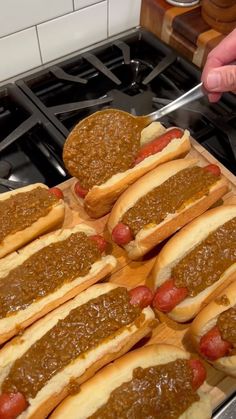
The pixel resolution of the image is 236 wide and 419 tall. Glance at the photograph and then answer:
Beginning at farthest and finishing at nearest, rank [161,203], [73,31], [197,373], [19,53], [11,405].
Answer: [73,31]
[19,53]
[161,203]
[197,373]
[11,405]

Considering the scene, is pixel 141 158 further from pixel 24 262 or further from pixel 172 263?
pixel 24 262

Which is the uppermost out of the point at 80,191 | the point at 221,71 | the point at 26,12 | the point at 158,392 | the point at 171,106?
the point at 26,12

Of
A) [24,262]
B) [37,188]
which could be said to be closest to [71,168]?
[37,188]

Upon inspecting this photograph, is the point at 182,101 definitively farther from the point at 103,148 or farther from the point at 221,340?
the point at 221,340

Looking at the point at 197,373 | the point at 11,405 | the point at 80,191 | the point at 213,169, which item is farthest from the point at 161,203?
the point at 11,405

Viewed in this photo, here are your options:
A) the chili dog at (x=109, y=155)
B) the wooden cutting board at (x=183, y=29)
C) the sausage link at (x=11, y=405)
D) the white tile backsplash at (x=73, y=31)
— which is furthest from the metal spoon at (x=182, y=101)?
the sausage link at (x=11, y=405)

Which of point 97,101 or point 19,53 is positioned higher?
point 19,53

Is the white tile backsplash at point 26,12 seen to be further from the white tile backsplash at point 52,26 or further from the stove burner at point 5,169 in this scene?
the stove burner at point 5,169
